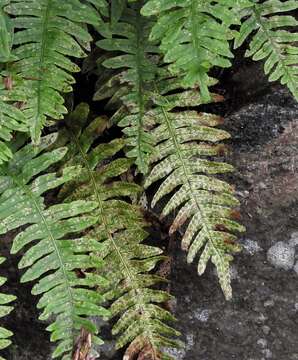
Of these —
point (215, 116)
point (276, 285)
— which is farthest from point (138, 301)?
point (215, 116)

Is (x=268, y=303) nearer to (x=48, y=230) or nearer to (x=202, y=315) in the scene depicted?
(x=202, y=315)

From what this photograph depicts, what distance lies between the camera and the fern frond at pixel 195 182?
2.52 m

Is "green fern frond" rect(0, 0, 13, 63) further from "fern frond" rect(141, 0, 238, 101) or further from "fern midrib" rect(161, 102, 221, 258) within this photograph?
"fern midrib" rect(161, 102, 221, 258)

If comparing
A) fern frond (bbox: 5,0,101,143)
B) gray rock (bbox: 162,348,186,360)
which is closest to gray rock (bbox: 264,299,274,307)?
gray rock (bbox: 162,348,186,360)

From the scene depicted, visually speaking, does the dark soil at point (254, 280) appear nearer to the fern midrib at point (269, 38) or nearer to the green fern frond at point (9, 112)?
the fern midrib at point (269, 38)

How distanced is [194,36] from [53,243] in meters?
0.92

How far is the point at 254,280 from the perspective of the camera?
2.77m

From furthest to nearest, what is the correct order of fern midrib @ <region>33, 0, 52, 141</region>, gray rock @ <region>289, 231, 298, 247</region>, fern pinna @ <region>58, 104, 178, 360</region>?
gray rock @ <region>289, 231, 298, 247</region>
fern pinna @ <region>58, 104, 178, 360</region>
fern midrib @ <region>33, 0, 52, 141</region>

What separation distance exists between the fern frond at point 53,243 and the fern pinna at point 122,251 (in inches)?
3.8

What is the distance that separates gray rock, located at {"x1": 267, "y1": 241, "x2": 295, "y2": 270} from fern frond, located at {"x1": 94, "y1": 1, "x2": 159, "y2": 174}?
672 millimetres

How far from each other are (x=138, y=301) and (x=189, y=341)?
0.35m

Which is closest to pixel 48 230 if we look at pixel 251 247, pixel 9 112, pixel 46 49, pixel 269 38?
pixel 9 112

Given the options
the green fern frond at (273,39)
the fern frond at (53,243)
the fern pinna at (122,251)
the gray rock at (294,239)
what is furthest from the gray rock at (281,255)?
the fern frond at (53,243)

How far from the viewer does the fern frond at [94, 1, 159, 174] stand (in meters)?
2.64
